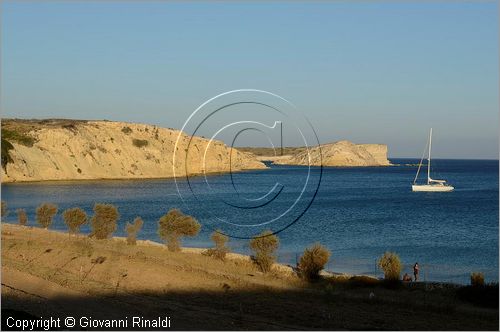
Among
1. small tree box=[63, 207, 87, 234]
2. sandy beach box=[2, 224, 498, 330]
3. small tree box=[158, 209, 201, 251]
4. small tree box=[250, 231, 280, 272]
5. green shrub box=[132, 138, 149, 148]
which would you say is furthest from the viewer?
green shrub box=[132, 138, 149, 148]

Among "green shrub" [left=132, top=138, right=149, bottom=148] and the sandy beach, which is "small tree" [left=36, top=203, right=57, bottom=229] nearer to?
the sandy beach

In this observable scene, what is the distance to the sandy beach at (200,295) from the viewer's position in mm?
18141

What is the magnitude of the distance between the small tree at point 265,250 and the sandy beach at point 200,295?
43 cm

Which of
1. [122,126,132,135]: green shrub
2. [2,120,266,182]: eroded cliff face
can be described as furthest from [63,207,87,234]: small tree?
[122,126,132,135]: green shrub

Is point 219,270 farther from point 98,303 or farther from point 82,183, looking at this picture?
point 82,183

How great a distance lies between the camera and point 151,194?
91.9 meters

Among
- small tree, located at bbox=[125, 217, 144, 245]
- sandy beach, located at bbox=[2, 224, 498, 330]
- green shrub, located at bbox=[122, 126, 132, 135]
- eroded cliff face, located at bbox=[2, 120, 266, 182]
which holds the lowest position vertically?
sandy beach, located at bbox=[2, 224, 498, 330]

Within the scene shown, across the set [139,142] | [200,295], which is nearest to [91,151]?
[139,142]

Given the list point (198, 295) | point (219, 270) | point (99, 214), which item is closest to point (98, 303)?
point (198, 295)

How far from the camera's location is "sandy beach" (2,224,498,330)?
18.1 meters

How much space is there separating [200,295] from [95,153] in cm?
10783

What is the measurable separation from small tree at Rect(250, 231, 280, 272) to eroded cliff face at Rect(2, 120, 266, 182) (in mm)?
76812

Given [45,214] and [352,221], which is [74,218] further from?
[352,221]

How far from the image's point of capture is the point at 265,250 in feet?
96.0
